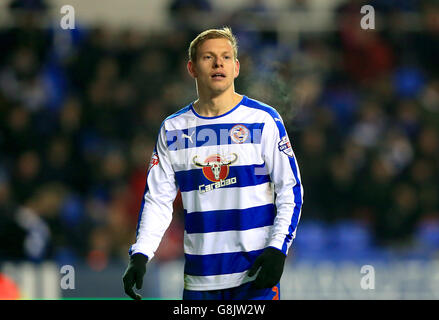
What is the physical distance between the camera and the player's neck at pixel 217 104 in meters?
3.86

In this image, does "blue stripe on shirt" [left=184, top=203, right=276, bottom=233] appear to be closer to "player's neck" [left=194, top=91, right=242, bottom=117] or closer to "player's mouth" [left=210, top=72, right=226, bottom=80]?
"player's neck" [left=194, top=91, right=242, bottom=117]

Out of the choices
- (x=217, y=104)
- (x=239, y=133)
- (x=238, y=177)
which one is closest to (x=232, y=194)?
(x=238, y=177)

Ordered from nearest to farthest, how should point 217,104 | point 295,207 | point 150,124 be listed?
1. point 295,207
2. point 217,104
3. point 150,124

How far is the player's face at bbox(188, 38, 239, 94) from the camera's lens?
12.4 feet

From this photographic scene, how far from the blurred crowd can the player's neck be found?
3.63m

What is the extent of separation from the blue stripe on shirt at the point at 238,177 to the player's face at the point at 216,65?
0.39m

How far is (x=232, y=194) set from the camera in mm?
3766

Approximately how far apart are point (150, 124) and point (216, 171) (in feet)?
15.5

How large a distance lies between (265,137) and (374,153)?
16.3 feet

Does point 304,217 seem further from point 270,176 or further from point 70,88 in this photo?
point 270,176

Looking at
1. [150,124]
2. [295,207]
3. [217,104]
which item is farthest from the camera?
[150,124]

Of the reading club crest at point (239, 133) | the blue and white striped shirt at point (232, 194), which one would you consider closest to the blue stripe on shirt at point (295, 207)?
the blue and white striped shirt at point (232, 194)

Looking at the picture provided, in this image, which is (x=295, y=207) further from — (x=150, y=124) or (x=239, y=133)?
(x=150, y=124)
